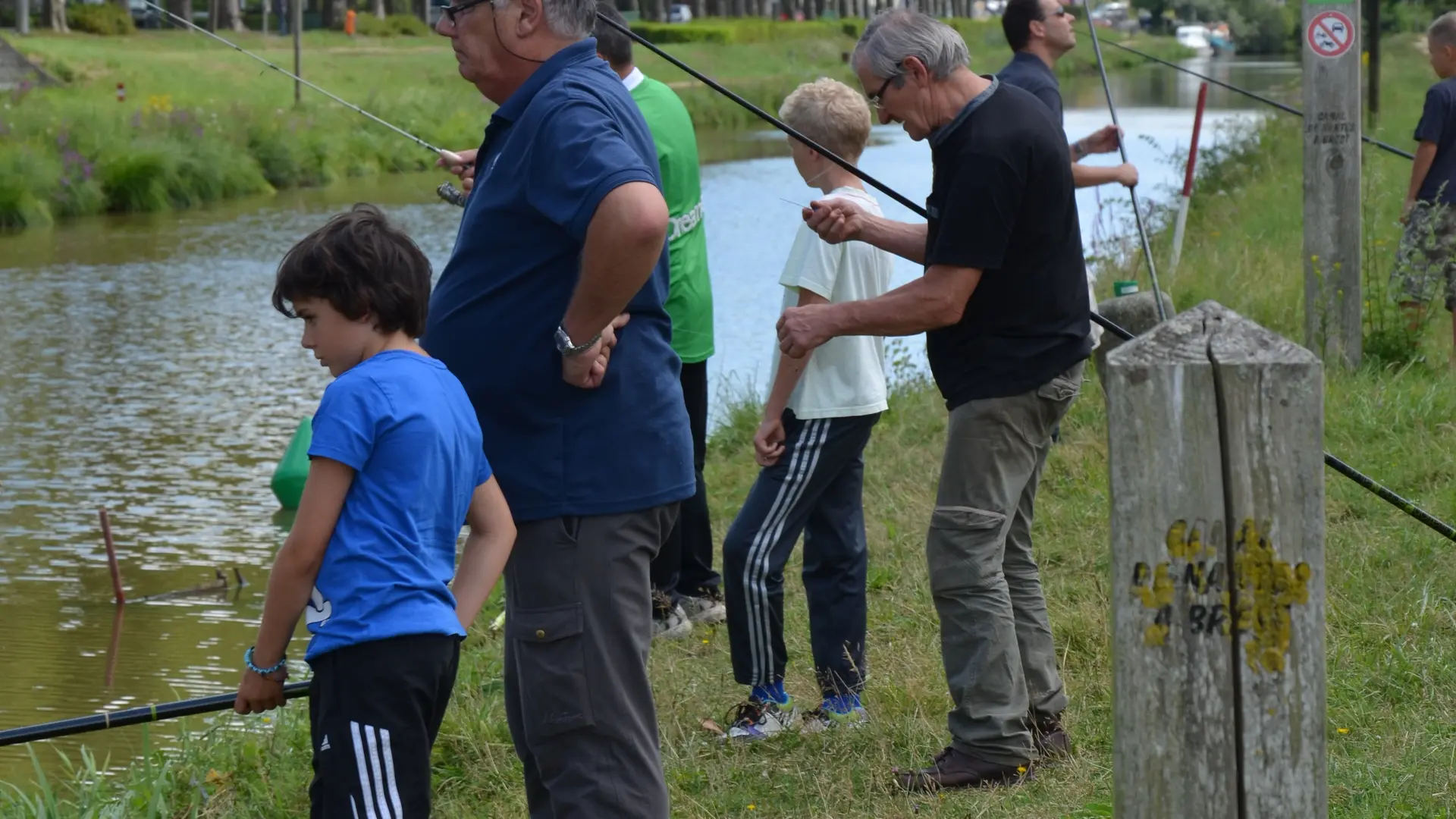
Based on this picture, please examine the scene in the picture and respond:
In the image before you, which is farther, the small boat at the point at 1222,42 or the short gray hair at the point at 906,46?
the small boat at the point at 1222,42

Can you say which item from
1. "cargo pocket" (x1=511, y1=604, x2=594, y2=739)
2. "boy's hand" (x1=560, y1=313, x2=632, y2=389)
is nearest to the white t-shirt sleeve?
"boy's hand" (x1=560, y1=313, x2=632, y2=389)

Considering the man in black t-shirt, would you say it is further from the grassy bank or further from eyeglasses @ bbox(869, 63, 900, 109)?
the grassy bank

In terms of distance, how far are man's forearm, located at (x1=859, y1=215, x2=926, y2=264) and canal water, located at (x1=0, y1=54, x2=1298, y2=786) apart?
9.57ft

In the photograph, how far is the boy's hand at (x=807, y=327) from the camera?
135 inches

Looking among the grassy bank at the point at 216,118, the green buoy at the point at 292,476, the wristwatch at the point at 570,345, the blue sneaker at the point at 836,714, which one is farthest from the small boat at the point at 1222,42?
the wristwatch at the point at 570,345

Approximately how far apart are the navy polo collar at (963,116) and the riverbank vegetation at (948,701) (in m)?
1.35

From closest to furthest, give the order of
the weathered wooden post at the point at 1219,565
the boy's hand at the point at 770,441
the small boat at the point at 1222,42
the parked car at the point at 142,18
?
1. the weathered wooden post at the point at 1219,565
2. the boy's hand at the point at 770,441
3. the parked car at the point at 142,18
4. the small boat at the point at 1222,42

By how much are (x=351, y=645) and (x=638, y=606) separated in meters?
0.54

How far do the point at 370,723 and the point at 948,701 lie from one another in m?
1.95

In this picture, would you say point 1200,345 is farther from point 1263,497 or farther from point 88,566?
point 88,566

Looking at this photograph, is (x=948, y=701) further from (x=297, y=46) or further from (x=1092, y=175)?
(x=297, y=46)

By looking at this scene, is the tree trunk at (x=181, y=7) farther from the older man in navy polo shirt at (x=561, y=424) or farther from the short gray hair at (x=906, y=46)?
the older man in navy polo shirt at (x=561, y=424)

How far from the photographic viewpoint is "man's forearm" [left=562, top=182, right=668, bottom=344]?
268 cm

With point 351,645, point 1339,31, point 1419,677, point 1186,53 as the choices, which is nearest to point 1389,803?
Answer: point 1419,677
